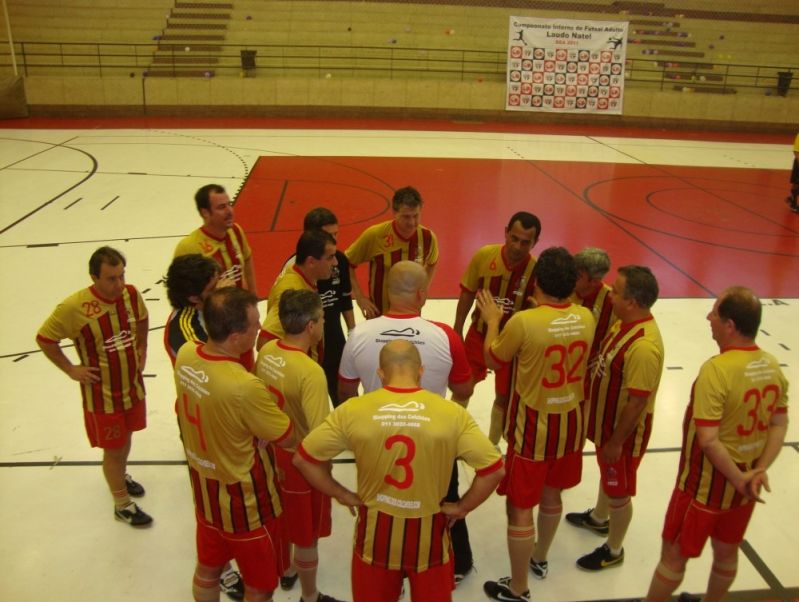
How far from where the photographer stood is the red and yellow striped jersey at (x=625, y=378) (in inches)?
135

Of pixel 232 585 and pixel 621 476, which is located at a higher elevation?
pixel 621 476

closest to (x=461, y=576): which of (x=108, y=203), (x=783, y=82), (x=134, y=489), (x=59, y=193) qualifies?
(x=134, y=489)

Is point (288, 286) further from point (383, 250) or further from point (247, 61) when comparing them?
point (247, 61)

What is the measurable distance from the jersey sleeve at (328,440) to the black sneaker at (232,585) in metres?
1.52

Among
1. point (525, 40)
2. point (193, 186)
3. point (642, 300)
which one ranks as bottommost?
point (193, 186)

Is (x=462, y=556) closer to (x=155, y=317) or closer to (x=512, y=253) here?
(x=512, y=253)

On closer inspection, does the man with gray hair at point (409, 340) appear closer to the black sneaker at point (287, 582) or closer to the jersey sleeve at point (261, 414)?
the jersey sleeve at point (261, 414)

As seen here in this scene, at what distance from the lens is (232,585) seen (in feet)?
12.2

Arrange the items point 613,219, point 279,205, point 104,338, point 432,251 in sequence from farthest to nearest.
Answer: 1. point 613,219
2. point 279,205
3. point 432,251
4. point 104,338

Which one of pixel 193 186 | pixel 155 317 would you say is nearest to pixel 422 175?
pixel 193 186

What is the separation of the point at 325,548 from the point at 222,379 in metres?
1.83

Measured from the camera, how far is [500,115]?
2236 cm

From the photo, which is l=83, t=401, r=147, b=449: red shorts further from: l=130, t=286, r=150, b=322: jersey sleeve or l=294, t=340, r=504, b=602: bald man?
l=294, t=340, r=504, b=602: bald man

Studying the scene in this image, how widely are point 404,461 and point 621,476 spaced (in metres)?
1.75
